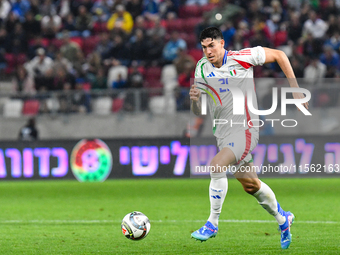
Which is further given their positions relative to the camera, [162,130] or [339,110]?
[162,130]

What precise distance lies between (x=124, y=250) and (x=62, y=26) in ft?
48.4

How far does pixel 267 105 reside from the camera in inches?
521

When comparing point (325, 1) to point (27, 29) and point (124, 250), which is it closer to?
point (27, 29)

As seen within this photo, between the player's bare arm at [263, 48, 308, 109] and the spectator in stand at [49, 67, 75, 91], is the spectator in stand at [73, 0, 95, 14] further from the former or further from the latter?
the player's bare arm at [263, 48, 308, 109]

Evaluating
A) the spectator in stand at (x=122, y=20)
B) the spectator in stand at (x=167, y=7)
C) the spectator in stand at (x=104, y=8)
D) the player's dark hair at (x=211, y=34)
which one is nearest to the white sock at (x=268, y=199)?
the player's dark hair at (x=211, y=34)

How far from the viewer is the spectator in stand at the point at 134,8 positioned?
741 inches

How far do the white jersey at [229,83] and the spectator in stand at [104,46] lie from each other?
11.7 meters

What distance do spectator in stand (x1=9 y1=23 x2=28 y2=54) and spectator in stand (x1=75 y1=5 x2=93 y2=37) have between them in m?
1.80

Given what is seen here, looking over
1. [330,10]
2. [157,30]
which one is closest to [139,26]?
[157,30]

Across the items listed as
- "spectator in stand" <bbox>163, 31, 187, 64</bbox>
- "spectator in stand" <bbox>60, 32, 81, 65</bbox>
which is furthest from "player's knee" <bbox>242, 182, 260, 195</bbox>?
"spectator in stand" <bbox>60, 32, 81, 65</bbox>

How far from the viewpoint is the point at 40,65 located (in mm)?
16734

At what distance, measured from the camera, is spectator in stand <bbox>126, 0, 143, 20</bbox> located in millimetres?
18828

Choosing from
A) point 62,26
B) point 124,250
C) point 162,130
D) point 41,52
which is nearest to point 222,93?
point 124,250

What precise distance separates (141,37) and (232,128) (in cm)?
1159
